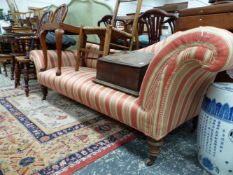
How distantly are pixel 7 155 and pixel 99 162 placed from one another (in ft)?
1.84

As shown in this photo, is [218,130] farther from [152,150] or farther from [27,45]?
[27,45]

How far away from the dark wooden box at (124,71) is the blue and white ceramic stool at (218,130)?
40 centimetres

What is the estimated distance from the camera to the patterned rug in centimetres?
101

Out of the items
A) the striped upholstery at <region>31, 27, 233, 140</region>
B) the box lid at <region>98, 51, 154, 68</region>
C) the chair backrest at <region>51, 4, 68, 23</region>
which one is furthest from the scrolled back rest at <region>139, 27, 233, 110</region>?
the chair backrest at <region>51, 4, 68, 23</region>

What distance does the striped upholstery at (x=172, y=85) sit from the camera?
659mm

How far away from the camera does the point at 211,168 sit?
0.94 m

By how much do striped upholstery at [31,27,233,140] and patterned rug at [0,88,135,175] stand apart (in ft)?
0.81

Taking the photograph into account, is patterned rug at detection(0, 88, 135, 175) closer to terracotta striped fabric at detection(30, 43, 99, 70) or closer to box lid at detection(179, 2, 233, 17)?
terracotta striped fabric at detection(30, 43, 99, 70)

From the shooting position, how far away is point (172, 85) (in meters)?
0.83

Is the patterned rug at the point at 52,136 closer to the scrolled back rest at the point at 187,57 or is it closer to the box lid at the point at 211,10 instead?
the scrolled back rest at the point at 187,57

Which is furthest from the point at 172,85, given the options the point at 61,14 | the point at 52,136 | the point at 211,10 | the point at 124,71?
the point at 61,14

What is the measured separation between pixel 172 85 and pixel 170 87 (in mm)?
13

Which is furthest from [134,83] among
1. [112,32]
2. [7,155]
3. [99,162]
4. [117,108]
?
[7,155]

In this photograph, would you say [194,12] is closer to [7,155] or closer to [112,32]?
[112,32]
